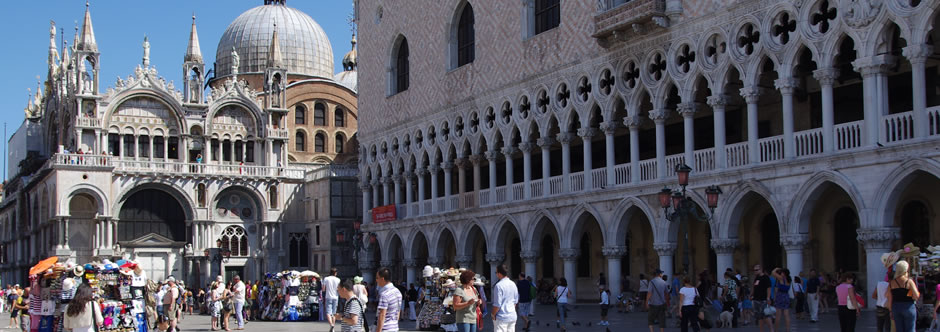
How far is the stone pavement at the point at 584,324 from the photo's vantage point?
20.4 m

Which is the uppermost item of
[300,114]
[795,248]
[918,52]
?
[300,114]

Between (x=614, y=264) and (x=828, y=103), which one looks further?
(x=614, y=264)

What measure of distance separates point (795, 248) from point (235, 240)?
32903 mm

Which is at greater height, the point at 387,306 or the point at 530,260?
the point at 530,260

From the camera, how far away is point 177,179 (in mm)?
49656

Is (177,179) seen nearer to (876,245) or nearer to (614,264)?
(614,264)

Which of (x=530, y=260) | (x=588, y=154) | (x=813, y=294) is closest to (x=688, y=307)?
(x=813, y=294)

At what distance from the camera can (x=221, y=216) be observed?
50.9 m

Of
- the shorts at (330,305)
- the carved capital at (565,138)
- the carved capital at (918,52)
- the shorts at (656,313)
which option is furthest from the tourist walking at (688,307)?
the carved capital at (565,138)

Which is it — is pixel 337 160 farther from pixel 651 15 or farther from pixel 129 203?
pixel 651 15

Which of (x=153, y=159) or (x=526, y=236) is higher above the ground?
(x=153, y=159)

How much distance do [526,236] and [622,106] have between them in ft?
16.7

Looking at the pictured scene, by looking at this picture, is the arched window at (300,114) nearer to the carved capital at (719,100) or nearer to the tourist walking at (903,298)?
the carved capital at (719,100)

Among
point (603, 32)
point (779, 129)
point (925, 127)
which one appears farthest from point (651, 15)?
point (925, 127)
